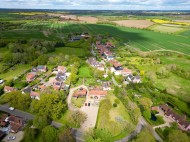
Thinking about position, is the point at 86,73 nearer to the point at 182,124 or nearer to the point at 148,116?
the point at 148,116

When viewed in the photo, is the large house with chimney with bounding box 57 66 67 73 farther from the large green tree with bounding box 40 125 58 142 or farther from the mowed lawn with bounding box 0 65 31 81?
the large green tree with bounding box 40 125 58 142

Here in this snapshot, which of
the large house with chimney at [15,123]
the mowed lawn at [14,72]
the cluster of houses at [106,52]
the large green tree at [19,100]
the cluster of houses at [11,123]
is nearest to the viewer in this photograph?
the large house with chimney at [15,123]

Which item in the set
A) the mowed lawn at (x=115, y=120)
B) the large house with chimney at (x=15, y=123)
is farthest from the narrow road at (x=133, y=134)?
the large house with chimney at (x=15, y=123)

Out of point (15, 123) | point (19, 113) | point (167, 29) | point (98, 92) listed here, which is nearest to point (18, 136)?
point (15, 123)

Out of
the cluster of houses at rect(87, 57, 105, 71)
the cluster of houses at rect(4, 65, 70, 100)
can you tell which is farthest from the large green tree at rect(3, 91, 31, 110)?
the cluster of houses at rect(87, 57, 105, 71)

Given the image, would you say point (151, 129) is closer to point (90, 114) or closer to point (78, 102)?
point (90, 114)

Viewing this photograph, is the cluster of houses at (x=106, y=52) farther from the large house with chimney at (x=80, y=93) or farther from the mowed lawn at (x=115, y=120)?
the mowed lawn at (x=115, y=120)
